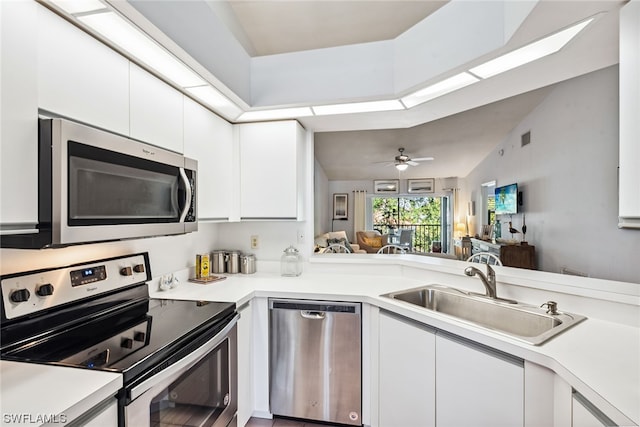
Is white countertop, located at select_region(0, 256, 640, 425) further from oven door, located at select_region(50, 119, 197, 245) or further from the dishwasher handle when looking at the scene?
oven door, located at select_region(50, 119, 197, 245)

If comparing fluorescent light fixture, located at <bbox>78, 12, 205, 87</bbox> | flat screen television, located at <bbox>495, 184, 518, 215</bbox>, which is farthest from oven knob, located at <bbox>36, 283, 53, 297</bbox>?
flat screen television, located at <bbox>495, 184, 518, 215</bbox>

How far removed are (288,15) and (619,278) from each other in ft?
11.2

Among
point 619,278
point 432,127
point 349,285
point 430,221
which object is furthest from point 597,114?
point 430,221

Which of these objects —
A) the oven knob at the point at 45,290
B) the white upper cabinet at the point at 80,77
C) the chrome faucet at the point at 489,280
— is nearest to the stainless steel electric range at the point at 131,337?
the oven knob at the point at 45,290

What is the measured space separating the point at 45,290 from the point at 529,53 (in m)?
2.26

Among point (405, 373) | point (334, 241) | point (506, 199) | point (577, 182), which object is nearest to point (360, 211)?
point (334, 241)

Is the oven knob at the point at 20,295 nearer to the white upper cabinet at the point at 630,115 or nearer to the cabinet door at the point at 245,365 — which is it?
the cabinet door at the point at 245,365

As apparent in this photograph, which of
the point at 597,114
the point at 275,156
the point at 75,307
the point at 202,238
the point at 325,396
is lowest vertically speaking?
the point at 325,396

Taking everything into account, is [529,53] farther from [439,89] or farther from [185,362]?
[185,362]

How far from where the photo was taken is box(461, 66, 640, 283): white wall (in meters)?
2.59

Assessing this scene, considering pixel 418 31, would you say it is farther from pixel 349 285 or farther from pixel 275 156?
pixel 349 285

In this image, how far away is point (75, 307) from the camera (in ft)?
4.12

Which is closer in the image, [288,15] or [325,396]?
[325,396]

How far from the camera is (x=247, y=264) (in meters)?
2.41
